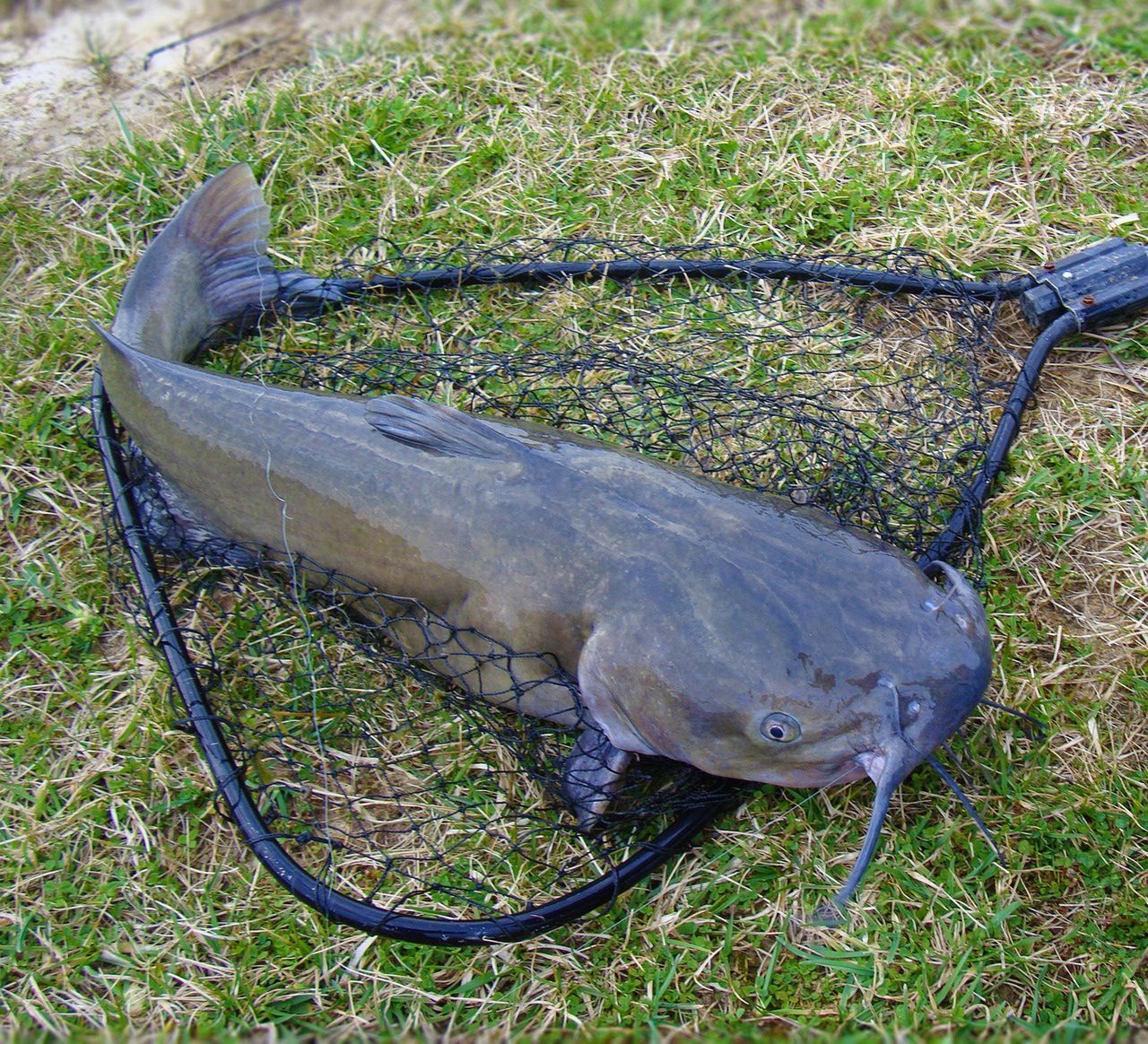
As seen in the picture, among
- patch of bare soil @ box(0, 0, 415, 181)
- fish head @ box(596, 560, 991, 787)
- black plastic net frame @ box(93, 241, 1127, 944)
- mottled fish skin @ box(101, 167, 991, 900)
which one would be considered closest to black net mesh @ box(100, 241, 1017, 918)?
black plastic net frame @ box(93, 241, 1127, 944)

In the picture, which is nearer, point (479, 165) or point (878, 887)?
point (878, 887)

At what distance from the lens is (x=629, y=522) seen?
2449 millimetres

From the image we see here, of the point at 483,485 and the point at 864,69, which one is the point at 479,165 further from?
the point at 483,485

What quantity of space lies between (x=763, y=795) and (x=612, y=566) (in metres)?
0.84

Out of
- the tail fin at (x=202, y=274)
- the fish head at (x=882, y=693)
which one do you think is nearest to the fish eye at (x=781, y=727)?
the fish head at (x=882, y=693)

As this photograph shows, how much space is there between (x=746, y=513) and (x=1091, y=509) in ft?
4.35

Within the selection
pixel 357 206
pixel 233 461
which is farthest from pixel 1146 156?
pixel 233 461

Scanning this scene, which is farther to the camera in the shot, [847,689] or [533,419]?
[533,419]

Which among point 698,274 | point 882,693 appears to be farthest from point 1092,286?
point 882,693

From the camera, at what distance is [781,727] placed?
2270mm

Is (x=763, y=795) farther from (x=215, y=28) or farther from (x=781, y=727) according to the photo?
(x=215, y=28)

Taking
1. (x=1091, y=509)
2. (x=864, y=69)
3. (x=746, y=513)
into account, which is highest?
(x=864, y=69)

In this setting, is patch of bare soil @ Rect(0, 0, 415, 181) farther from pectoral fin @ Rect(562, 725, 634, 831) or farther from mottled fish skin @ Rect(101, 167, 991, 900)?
pectoral fin @ Rect(562, 725, 634, 831)

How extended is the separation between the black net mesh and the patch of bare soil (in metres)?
1.45
